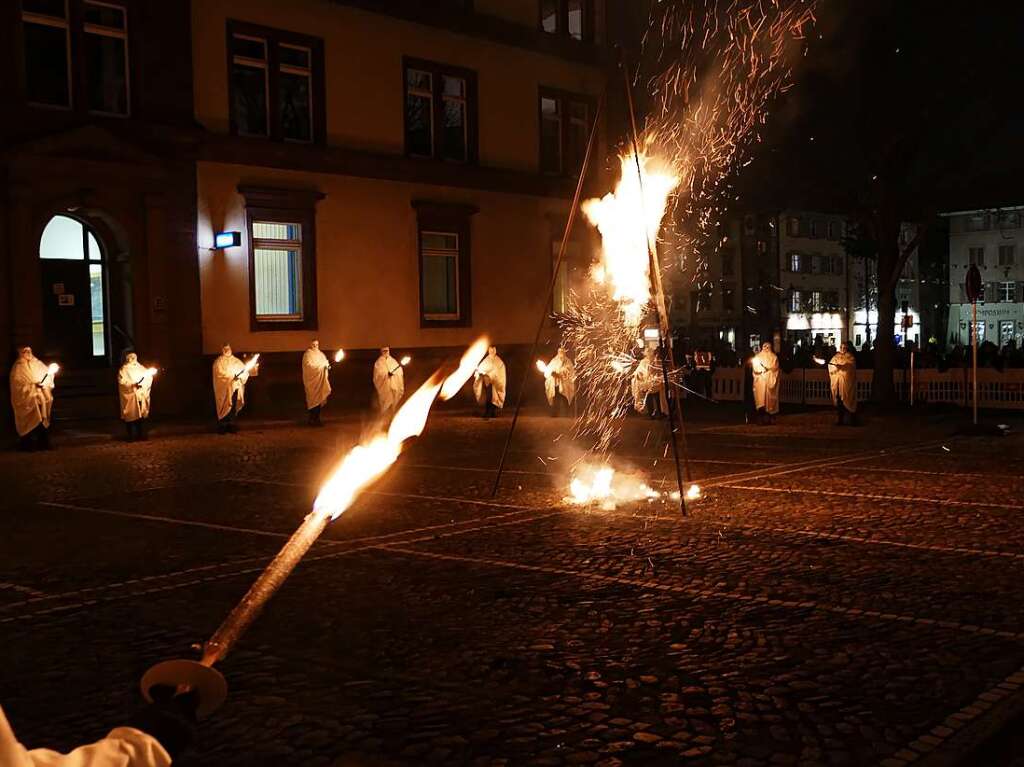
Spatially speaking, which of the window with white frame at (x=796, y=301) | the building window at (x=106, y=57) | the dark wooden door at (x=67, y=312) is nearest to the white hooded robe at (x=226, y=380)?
the dark wooden door at (x=67, y=312)

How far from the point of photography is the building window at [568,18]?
3259 cm

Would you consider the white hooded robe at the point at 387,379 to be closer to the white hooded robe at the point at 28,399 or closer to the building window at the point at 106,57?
the building window at the point at 106,57

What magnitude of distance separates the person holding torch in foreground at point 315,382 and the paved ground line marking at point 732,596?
49.6ft

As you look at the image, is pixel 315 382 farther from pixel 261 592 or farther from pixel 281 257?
pixel 261 592

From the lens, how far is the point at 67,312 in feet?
76.0

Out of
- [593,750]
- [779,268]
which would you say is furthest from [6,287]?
[779,268]

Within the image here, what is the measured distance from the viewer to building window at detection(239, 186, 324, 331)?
25.6m

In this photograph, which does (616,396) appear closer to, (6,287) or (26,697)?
(6,287)

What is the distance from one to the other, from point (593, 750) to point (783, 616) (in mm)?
2633

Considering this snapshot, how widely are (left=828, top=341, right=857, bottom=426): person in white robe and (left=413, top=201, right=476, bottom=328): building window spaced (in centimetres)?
1087

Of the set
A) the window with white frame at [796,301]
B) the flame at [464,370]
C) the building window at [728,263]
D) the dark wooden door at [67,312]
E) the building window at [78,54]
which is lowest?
the flame at [464,370]

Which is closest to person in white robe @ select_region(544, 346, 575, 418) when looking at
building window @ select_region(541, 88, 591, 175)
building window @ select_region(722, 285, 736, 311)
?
building window @ select_region(541, 88, 591, 175)

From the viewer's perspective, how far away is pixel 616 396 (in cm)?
2802

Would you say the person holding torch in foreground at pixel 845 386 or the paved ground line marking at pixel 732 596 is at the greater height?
the person holding torch in foreground at pixel 845 386
